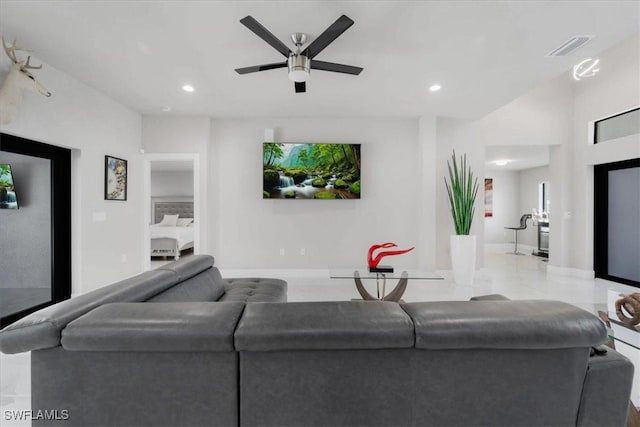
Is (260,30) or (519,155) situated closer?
(260,30)

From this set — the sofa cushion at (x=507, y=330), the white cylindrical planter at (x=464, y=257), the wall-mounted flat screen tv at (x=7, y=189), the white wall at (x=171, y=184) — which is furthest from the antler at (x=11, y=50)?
the white wall at (x=171, y=184)

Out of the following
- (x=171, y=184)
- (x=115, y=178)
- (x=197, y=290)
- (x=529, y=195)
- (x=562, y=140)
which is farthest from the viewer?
(x=171, y=184)

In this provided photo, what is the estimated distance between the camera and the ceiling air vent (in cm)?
263

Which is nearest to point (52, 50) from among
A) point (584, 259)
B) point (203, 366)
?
point (203, 366)

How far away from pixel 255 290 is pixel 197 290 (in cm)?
50

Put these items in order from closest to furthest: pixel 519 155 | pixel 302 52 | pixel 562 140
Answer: pixel 302 52
pixel 562 140
pixel 519 155

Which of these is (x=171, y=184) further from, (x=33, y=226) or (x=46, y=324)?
(x=46, y=324)

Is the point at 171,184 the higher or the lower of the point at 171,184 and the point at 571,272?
the higher

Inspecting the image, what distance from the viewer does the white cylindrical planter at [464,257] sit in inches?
174

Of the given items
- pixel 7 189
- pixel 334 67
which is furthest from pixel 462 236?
pixel 7 189

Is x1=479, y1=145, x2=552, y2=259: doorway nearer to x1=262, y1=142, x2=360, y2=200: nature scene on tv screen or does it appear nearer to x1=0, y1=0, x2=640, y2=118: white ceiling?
x1=262, y1=142, x2=360, y2=200: nature scene on tv screen

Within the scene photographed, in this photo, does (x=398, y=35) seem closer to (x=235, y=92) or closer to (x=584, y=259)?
(x=235, y=92)

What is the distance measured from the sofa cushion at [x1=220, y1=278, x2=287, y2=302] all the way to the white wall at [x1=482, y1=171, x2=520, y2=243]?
7663 mm

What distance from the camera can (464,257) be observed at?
14.5 feet
